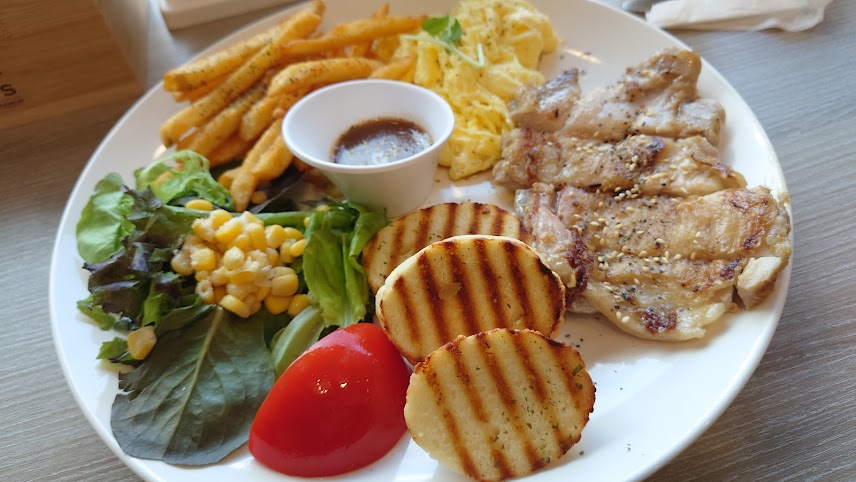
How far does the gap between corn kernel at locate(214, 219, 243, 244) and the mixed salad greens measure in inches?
6.7

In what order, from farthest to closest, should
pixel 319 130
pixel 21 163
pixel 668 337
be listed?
pixel 21 163
pixel 319 130
pixel 668 337

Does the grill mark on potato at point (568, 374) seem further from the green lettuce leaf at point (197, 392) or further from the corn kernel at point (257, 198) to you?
the corn kernel at point (257, 198)

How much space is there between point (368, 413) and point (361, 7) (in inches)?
112

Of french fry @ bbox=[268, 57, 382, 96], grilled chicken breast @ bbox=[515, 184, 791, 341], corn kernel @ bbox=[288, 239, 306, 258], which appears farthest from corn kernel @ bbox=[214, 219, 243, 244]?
grilled chicken breast @ bbox=[515, 184, 791, 341]

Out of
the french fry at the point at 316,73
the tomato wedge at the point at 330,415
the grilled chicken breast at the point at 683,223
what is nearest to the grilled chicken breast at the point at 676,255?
the grilled chicken breast at the point at 683,223

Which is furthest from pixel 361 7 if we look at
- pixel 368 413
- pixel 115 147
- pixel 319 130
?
pixel 368 413

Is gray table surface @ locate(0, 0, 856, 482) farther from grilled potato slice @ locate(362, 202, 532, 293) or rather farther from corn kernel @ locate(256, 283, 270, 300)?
grilled potato slice @ locate(362, 202, 532, 293)

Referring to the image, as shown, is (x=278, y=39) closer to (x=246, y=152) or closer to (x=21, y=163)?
(x=246, y=152)

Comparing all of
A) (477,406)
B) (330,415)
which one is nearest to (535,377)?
(477,406)

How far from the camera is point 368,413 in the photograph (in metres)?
2.15

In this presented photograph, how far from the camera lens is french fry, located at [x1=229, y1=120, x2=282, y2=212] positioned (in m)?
3.07

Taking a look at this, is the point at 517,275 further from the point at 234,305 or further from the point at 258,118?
the point at 258,118

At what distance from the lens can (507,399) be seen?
2.01m

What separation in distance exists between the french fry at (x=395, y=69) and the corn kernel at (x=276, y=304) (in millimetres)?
1400
